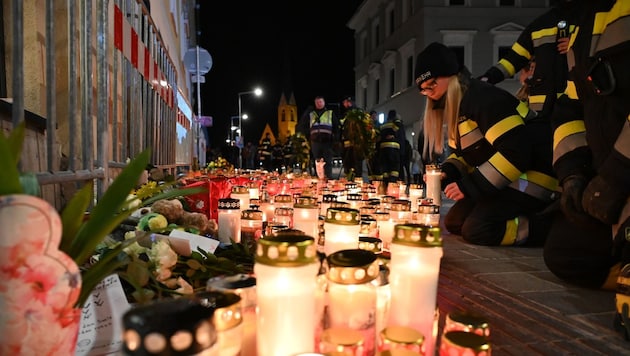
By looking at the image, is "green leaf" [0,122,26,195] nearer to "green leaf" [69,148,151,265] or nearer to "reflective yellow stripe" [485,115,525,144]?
"green leaf" [69,148,151,265]

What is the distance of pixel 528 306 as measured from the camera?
213cm

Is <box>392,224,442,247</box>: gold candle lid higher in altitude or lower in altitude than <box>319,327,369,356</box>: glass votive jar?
higher

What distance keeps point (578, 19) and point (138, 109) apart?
383cm

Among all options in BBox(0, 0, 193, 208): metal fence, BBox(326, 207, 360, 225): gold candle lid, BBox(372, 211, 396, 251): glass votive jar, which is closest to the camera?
BBox(326, 207, 360, 225): gold candle lid

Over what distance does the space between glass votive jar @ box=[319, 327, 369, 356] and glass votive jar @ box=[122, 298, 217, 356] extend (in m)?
0.35

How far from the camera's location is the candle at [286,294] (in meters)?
0.92

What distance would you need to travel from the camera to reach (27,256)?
0.81 metres

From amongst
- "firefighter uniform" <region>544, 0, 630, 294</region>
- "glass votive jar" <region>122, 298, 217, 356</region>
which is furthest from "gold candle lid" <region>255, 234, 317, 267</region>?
"firefighter uniform" <region>544, 0, 630, 294</region>

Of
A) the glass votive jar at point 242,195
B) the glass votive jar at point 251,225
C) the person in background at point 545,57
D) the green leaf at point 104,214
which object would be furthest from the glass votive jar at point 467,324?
the person in background at point 545,57

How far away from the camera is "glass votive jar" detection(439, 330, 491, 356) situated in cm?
94

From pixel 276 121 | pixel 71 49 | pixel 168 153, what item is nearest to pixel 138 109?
pixel 71 49

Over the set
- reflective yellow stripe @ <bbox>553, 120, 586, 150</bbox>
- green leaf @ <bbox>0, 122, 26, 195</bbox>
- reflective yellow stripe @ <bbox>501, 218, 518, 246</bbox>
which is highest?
reflective yellow stripe @ <bbox>553, 120, 586, 150</bbox>

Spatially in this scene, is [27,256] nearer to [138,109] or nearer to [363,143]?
[138,109]

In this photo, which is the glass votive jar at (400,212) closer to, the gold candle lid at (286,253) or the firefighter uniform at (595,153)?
the firefighter uniform at (595,153)
